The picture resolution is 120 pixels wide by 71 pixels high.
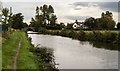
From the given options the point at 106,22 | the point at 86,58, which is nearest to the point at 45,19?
the point at 106,22

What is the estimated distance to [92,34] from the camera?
57.9 meters

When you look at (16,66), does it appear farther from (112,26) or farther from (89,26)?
(89,26)

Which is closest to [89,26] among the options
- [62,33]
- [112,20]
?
[112,20]

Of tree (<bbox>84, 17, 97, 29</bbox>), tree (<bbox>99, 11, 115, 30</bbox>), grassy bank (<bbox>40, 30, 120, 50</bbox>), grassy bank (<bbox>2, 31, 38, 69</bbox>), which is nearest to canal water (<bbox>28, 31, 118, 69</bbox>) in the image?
grassy bank (<bbox>2, 31, 38, 69</bbox>)

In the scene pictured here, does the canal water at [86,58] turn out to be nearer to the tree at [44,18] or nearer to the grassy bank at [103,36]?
the grassy bank at [103,36]

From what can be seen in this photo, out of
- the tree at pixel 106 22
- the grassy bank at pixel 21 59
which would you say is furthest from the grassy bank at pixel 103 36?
the tree at pixel 106 22

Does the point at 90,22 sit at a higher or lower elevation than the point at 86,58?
higher

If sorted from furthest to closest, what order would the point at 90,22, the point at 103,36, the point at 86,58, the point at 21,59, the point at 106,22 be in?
the point at 90,22 < the point at 106,22 < the point at 103,36 < the point at 86,58 < the point at 21,59

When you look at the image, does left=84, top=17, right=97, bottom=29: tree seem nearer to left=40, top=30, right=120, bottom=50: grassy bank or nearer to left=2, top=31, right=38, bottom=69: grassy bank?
left=40, top=30, right=120, bottom=50: grassy bank

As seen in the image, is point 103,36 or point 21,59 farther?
point 103,36

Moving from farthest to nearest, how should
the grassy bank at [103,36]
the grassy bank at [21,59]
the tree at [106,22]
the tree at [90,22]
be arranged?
the tree at [90,22], the tree at [106,22], the grassy bank at [103,36], the grassy bank at [21,59]

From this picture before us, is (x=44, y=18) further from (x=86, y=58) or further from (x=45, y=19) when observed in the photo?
(x=86, y=58)

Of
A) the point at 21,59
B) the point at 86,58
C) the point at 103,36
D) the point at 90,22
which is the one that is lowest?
the point at 86,58

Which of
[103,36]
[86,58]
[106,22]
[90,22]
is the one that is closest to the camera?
[86,58]
